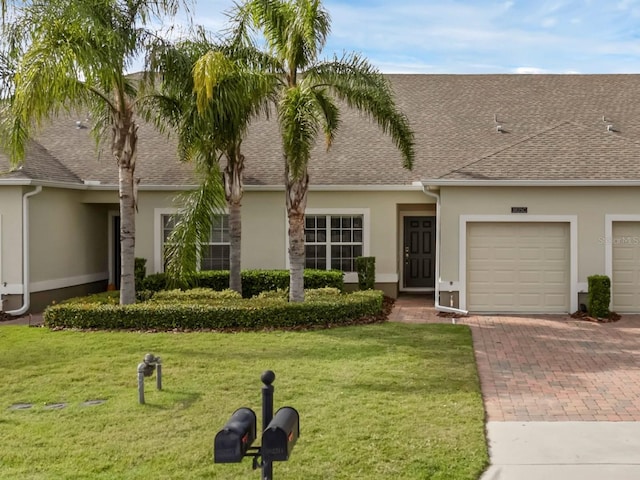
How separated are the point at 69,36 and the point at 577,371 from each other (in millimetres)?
9894

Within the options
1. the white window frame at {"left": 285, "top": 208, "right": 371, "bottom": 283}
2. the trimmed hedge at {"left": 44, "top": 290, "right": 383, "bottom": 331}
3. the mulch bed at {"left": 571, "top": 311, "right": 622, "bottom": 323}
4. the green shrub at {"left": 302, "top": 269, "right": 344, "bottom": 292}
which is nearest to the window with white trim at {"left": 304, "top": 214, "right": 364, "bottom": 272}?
the white window frame at {"left": 285, "top": 208, "right": 371, "bottom": 283}

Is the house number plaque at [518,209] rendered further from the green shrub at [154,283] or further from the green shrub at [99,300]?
the green shrub at [99,300]

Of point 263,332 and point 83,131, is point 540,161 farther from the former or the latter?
point 83,131

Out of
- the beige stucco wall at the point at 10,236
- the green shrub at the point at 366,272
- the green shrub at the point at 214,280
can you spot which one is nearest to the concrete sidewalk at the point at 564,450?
the green shrub at the point at 366,272

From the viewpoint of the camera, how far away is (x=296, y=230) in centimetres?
1355

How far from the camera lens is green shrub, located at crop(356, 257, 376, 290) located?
16.5 metres

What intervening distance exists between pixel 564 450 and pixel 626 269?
9.76 metres

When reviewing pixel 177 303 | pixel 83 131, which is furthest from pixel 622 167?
pixel 83 131

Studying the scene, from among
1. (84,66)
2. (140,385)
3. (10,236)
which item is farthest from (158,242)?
(140,385)

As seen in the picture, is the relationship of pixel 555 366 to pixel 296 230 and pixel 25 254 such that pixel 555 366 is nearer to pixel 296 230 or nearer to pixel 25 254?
pixel 296 230

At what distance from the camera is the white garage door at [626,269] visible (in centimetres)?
1470

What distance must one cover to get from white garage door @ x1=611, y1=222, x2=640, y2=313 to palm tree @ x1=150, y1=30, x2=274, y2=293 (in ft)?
27.0

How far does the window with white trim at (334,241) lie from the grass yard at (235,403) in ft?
18.5

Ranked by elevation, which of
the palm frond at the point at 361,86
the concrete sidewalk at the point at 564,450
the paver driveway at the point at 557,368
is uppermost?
the palm frond at the point at 361,86
